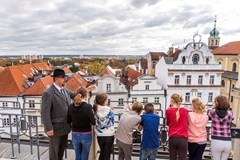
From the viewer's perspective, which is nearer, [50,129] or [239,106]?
[50,129]

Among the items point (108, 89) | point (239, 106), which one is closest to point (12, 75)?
point (108, 89)

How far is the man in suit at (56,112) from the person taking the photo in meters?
3.27

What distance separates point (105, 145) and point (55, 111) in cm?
103

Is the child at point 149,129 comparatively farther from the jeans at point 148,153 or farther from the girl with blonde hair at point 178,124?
the girl with blonde hair at point 178,124

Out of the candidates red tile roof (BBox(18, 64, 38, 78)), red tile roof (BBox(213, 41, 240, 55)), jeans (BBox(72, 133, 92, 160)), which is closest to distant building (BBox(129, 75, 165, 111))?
jeans (BBox(72, 133, 92, 160))

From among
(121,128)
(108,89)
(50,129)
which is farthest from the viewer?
(108,89)

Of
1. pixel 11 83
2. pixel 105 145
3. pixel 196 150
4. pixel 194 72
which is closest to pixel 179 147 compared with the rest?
pixel 196 150

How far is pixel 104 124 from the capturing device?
3512 mm

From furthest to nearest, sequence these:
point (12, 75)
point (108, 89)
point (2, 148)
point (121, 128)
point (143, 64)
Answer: point (143, 64)
point (12, 75)
point (108, 89)
point (2, 148)
point (121, 128)

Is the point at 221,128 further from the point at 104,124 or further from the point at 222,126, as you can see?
the point at 104,124

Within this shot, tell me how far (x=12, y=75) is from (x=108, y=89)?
490 inches

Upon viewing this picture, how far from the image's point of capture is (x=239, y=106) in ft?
85.3

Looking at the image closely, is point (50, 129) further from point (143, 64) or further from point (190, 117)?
point (143, 64)

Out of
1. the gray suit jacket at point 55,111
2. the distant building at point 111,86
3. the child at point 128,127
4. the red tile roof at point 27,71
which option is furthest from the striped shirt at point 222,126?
the red tile roof at point 27,71
